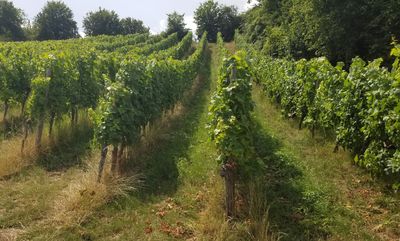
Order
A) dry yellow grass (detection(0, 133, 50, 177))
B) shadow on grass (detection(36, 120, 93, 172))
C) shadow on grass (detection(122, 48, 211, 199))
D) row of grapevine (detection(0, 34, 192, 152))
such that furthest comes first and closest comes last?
row of grapevine (detection(0, 34, 192, 152)) → shadow on grass (detection(36, 120, 93, 172)) → dry yellow grass (detection(0, 133, 50, 177)) → shadow on grass (detection(122, 48, 211, 199))

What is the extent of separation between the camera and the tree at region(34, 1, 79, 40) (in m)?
69.5

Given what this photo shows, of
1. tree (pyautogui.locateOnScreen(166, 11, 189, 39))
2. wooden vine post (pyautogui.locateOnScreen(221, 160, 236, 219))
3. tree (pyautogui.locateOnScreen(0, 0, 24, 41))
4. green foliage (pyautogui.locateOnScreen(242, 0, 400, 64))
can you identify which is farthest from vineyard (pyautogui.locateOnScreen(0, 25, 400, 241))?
tree (pyautogui.locateOnScreen(0, 0, 24, 41))

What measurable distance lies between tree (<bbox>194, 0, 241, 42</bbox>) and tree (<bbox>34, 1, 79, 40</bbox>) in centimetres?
2678

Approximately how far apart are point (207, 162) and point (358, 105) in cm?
331

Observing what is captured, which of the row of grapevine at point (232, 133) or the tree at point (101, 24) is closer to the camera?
the row of grapevine at point (232, 133)

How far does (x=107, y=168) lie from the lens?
764 cm

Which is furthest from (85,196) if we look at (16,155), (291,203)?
(291,203)

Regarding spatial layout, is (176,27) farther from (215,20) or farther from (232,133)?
(232,133)

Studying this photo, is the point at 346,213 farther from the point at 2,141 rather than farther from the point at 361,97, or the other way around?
the point at 2,141

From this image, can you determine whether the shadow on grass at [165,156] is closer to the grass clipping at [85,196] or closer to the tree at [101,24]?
the grass clipping at [85,196]

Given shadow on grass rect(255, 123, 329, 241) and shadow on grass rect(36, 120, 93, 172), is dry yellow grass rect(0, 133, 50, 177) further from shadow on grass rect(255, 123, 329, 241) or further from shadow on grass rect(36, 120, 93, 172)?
shadow on grass rect(255, 123, 329, 241)

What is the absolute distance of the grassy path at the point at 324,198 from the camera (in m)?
5.63

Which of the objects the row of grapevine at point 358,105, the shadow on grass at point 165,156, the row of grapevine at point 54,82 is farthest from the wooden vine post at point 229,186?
the row of grapevine at point 54,82

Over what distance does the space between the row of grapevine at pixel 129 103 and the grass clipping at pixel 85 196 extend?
0.31 meters
